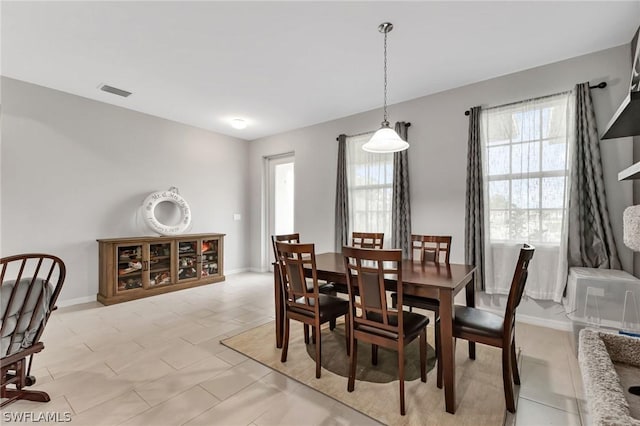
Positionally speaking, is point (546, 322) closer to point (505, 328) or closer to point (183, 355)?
point (505, 328)

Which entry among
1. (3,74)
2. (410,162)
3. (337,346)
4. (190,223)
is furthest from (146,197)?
(410,162)

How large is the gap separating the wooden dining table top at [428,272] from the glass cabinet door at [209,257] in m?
2.89

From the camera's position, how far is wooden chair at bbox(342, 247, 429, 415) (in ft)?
5.63

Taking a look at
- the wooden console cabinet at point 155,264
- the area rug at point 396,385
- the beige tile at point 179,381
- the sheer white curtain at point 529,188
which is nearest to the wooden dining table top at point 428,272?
the area rug at point 396,385

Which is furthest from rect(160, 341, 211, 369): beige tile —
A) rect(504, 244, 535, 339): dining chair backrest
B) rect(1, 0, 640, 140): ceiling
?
rect(1, 0, 640, 140): ceiling

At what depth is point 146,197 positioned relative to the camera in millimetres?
4508

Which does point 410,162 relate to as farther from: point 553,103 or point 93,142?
point 93,142

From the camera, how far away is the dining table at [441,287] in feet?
5.68

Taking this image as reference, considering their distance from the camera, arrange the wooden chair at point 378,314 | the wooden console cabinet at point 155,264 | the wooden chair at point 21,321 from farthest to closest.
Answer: the wooden console cabinet at point 155,264
the wooden chair at point 378,314
the wooden chair at point 21,321

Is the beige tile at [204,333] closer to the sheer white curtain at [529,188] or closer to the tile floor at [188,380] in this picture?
the tile floor at [188,380]

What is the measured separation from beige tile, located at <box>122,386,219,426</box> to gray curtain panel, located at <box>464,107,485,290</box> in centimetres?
298

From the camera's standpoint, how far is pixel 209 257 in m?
5.04

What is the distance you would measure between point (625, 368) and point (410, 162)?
3.15 meters

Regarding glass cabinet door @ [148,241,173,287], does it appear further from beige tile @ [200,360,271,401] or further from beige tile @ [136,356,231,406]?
beige tile @ [200,360,271,401]
